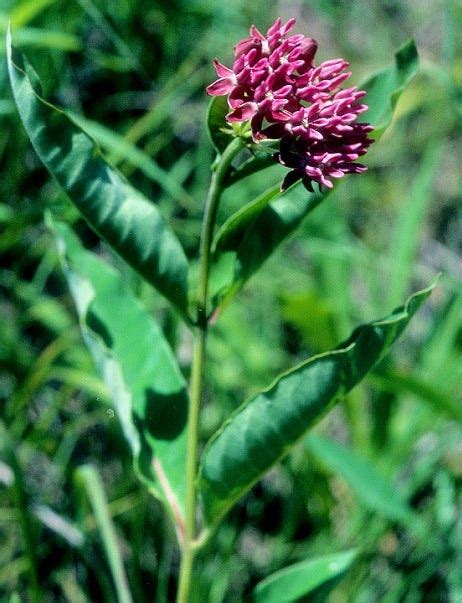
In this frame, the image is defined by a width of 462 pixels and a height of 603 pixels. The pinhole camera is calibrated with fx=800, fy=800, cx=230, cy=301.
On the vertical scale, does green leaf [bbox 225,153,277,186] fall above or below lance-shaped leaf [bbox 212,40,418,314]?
above

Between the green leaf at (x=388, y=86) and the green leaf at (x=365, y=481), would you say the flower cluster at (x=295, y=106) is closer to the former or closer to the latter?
the green leaf at (x=388, y=86)

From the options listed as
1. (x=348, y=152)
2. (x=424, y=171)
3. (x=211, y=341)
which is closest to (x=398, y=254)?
(x=424, y=171)

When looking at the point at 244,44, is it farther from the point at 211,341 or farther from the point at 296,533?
the point at 296,533

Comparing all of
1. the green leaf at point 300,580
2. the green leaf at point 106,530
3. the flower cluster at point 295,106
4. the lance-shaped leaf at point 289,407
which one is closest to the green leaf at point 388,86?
the flower cluster at point 295,106

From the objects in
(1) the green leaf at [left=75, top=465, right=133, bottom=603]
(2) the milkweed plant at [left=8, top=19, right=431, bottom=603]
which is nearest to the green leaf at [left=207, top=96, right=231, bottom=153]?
(2) the milkweed plant at [left=8, top=19, right=431, bottom=603]

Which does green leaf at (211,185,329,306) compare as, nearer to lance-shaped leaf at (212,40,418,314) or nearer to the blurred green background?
lance-shaped leaf at (212,40,418,314)
